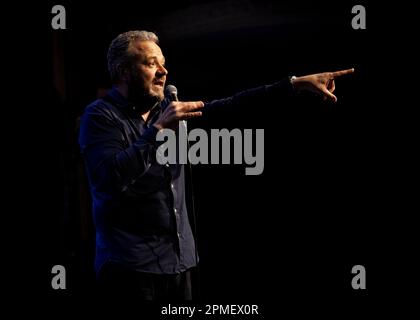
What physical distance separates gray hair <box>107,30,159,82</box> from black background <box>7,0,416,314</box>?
1157 mm

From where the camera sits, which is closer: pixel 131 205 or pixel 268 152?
pixel 131 205

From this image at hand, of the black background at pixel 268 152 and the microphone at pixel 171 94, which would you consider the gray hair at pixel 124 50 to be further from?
the black background at pixel 268 152

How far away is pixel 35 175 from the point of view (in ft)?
8.91

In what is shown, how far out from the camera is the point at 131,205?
1557 millimetres

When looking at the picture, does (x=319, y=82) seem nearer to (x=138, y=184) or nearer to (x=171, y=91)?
(x=171, y=91)

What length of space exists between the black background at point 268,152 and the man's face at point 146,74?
1.27m

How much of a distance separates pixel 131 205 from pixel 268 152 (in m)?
1.90

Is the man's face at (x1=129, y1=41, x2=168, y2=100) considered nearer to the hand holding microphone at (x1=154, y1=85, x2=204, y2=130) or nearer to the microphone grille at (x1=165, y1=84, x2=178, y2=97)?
the microphone grille at (x1=165, y1=84, x2=178, y2=97)

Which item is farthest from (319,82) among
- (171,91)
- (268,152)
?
(268,152)

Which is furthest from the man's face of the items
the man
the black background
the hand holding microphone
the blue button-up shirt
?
the black background

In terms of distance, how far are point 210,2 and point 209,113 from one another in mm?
1523

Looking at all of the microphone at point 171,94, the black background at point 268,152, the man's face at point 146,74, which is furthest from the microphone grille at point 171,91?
the black background at point 268,152

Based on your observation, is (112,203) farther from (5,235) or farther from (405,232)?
(405,232)
